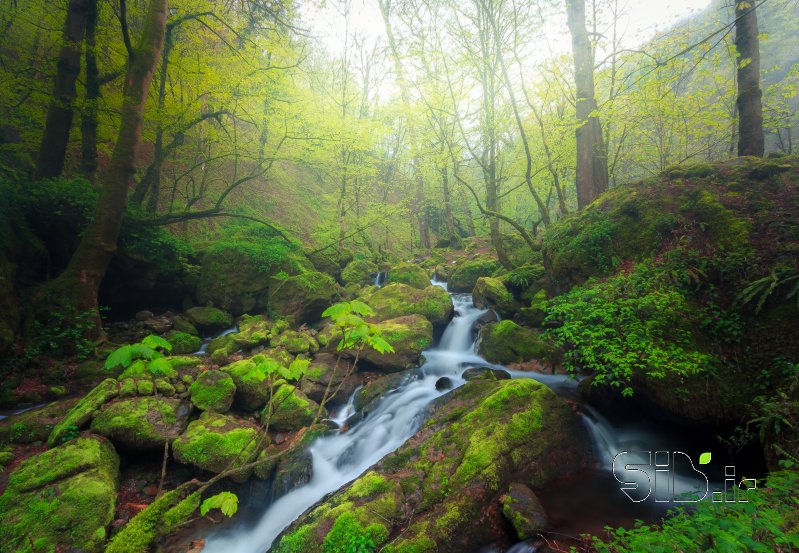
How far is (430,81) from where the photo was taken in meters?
10.6

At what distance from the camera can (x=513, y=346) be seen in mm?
7168

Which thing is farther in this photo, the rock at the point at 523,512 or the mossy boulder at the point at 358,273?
the mossy boulder at the point at 358,273

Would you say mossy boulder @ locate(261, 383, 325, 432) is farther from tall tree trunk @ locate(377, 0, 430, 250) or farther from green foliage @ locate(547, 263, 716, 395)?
tall tree trunk @ locate(377, 0, 430, 250)

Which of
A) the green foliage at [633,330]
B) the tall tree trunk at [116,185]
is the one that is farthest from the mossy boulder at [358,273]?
the green foliage at [633,330]

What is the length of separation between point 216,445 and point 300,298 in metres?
5.40

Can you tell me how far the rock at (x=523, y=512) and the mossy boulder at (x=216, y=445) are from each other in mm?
3309

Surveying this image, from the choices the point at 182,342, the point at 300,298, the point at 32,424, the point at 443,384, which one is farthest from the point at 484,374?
the point at 32,424

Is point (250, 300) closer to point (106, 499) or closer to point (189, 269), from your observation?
point (189, 269)

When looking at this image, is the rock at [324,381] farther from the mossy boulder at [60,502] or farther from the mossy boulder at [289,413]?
the mossy boulder at [60,502]

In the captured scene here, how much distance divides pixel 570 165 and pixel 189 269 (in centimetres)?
1404

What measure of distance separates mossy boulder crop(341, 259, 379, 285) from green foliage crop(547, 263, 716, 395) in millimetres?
8877

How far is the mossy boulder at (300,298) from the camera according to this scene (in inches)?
385

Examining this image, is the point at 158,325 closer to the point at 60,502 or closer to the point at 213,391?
the point at 213,391

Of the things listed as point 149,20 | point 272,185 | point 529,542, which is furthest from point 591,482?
point 272,185
